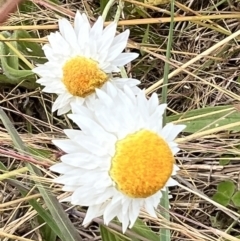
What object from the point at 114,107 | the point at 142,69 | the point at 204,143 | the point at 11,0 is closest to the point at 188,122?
the point at 204,143

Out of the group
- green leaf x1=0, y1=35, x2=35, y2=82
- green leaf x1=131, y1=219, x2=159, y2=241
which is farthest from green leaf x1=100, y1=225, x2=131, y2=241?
green leaf x1=0, y1=35, x2=35, y2=82

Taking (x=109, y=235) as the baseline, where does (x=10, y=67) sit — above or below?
above

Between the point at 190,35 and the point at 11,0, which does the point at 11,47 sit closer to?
the point at 190,35

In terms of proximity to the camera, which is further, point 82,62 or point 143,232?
point 143,232

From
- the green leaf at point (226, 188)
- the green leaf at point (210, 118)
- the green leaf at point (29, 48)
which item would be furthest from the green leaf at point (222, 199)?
the green leaf at point (29, 48)

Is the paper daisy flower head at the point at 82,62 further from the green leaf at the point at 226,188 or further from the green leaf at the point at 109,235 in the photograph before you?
the green leaf at the point at 226,188

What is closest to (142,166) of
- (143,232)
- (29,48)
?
(143,232)

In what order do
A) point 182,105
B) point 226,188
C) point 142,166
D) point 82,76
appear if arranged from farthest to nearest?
point 182,105 → point 226,188 → point 82,76 → point 142,166

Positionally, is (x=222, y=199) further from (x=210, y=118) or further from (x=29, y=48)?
(x=29, y=48)
